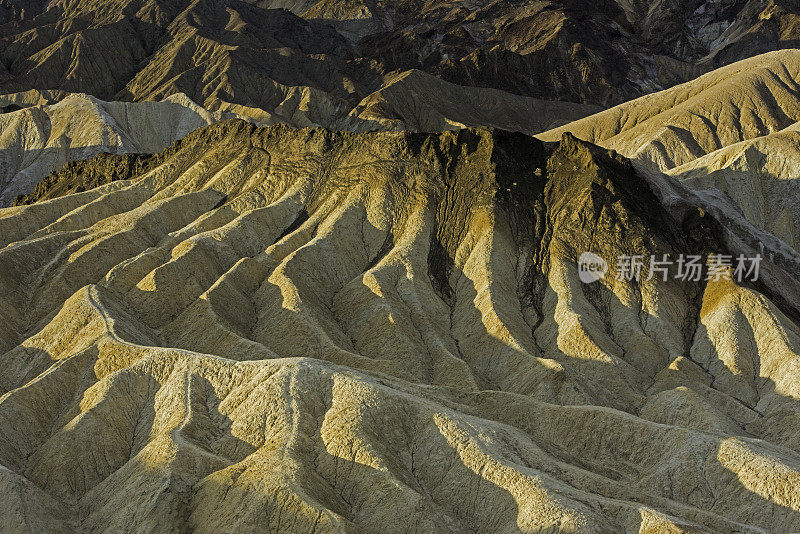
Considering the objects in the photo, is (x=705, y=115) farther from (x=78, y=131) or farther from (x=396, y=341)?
(x=78, y=131)

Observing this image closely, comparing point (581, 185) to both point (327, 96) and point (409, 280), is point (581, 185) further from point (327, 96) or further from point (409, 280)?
point (327, 96)

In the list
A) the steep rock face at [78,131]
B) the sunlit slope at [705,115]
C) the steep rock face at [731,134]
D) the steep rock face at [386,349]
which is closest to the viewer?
the steep rock face at [386,349]

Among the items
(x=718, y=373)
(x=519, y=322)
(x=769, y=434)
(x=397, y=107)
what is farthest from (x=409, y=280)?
(x=397, y=107)

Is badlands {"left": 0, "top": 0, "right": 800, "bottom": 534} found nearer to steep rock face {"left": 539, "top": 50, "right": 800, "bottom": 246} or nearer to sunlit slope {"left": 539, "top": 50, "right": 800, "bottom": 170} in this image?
steep rock face {"left": 539, "top": 50, "right": 800, "bottom": 246}

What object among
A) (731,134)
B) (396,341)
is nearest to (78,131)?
(396,341)

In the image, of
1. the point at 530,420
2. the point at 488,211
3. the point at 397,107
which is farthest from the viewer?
the point at 397,107

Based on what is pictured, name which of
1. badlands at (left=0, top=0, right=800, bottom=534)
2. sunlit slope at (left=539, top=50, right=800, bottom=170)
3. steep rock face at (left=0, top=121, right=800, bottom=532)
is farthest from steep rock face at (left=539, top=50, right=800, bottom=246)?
steep rock face at (left=0, top=121, right=800, bottom=532)

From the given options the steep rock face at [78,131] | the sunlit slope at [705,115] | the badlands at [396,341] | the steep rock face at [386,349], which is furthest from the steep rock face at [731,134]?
the steep rock face at [78,131]

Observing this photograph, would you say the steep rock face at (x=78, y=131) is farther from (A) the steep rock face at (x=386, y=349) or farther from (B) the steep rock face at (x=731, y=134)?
(B) the steep rock face at (x=731, y=134)
